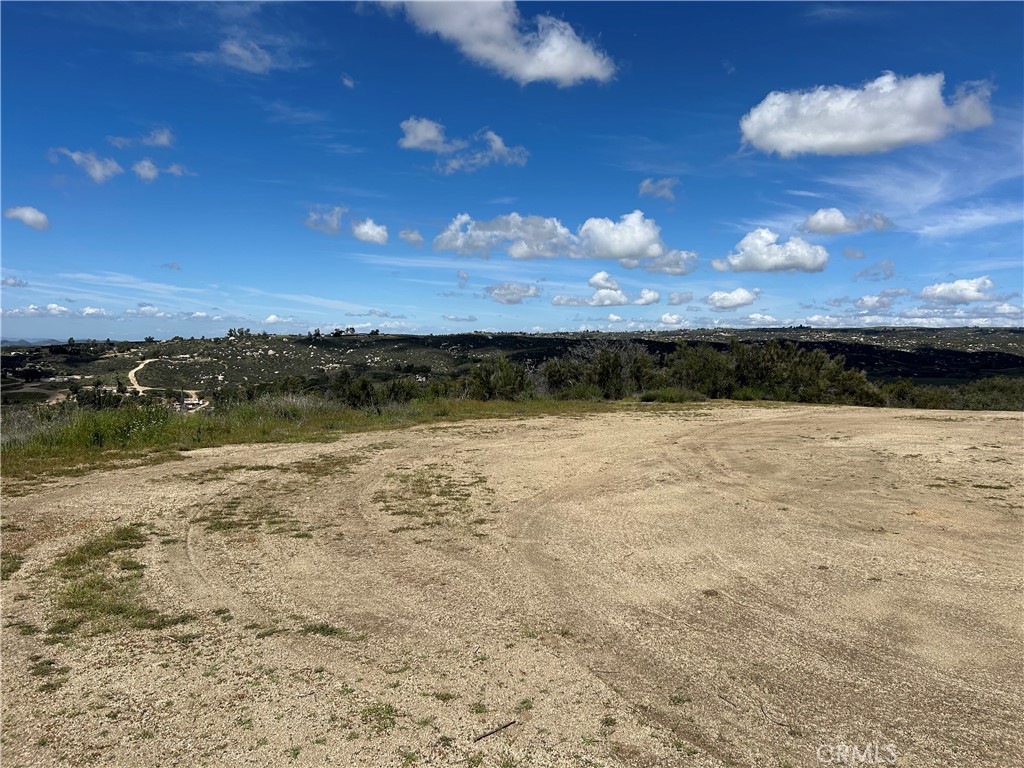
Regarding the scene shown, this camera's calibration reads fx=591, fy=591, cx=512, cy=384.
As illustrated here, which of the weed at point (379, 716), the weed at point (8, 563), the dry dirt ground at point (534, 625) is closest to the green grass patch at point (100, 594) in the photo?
the dry dirt ground at point (534, 625)

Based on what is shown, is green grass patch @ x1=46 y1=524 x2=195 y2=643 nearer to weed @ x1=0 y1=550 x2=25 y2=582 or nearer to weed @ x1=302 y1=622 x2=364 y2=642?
weed @ x1=0 y1=550 x2=25 y2=582

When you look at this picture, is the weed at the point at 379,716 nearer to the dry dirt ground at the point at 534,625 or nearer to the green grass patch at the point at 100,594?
the dry dirt ground at the point at 534,625

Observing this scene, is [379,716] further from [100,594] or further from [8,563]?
[8,563]

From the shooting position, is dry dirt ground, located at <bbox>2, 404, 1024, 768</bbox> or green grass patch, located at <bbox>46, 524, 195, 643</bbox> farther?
green grass patch, located at <bbox>46, 524, 195, 643</bbox>

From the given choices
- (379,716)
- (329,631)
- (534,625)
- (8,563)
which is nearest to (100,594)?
(8,563)

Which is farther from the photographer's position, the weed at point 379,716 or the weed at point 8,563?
the weed at point 8,563

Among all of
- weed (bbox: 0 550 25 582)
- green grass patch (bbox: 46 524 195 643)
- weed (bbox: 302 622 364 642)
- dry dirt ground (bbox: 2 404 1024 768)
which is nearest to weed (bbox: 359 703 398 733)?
Result: dry dirt ground (bbox: 2 404 1024 768)

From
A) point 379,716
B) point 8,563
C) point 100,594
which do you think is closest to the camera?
point 379,716

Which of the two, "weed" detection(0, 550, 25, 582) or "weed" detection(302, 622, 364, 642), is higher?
"weed" detection(0, 550, 25, 582)
